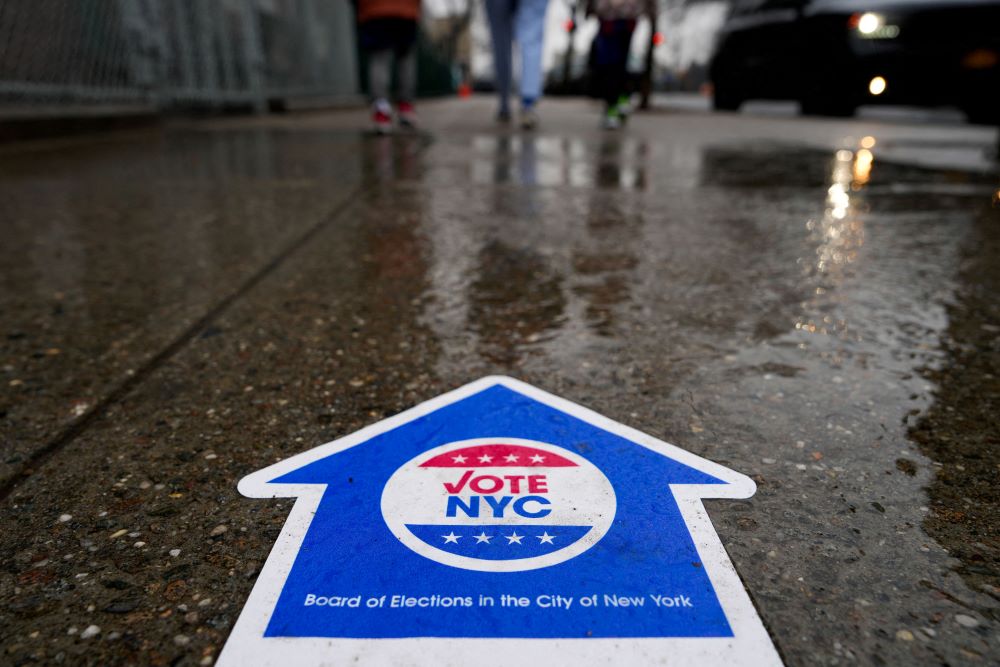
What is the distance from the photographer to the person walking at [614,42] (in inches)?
286

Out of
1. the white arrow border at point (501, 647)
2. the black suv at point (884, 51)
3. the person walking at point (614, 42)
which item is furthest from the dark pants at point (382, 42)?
the white arrow border at point (501, 647)

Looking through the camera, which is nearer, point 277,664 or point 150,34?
point 277,664

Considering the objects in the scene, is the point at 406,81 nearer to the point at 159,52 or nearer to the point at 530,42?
the point at 530,42

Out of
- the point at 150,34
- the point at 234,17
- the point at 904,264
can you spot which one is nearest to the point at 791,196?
the point at 904,264

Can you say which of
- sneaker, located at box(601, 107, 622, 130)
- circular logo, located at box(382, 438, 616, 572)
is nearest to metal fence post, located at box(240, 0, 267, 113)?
sneaker, located at box(601, 107, 622, 130)

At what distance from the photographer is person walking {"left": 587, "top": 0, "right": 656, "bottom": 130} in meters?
7.27

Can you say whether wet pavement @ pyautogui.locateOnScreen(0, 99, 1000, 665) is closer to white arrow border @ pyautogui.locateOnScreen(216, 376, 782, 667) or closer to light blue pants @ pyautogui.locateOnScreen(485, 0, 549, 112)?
white arrow border @ pyautogui.locateOnScreen(216, 376, 782, 667)

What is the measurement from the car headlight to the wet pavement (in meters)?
3.79

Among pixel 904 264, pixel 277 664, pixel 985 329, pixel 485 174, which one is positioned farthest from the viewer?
pixel 485 174

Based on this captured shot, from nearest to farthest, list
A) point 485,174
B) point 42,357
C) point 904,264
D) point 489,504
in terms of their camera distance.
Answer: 1. point 489,504
2. point 42,357
3. point 904,264
4. point 485,174

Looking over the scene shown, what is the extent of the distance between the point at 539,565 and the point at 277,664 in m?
0.33

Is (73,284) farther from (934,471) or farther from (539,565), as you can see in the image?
(934,471)

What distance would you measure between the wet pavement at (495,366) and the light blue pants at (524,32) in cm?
479

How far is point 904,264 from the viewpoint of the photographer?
90.2 inches
